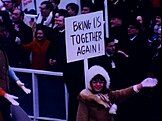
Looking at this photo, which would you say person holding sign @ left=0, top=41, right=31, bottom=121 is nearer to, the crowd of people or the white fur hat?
the crowd of people

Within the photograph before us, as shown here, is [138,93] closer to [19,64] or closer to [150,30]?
[150,30]

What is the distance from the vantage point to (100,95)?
7.41 m

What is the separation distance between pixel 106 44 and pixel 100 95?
508mm

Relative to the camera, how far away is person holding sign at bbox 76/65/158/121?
7305mm

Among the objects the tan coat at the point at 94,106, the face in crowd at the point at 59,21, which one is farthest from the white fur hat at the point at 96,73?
the face in crowd at the point at 59,21

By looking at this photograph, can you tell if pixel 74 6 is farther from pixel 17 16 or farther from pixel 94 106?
pixel 94 106

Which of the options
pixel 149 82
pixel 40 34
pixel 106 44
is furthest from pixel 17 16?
pixel 149 82

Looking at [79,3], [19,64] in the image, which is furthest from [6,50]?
[79,3]

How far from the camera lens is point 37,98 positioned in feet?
25.8

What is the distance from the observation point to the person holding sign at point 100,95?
24.0 ft

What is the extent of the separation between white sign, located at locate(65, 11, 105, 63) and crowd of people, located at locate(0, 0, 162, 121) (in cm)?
8

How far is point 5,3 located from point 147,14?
5.02ft


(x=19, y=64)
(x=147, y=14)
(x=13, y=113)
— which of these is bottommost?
(x=13, y=113)

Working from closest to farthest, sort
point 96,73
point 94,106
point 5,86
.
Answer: point 96,73, point 94,106, point 5,86
